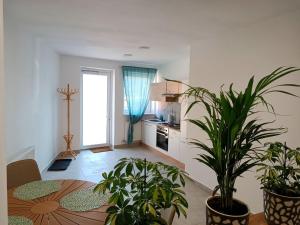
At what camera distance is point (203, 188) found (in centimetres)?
352

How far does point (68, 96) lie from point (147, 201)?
15.2 ft

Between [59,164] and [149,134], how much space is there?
248 centimetres

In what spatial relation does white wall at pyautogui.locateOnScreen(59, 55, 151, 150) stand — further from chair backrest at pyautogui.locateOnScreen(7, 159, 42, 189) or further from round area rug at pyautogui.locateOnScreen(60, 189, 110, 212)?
round area rug at pyautogui.locateOnScreen(60, 189, 110, 212)

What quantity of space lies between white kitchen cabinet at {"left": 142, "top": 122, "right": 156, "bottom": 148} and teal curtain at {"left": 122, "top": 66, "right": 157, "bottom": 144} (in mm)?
351

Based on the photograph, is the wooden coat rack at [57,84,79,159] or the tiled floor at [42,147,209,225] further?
the wooden coat rack at [57,84,79,159]

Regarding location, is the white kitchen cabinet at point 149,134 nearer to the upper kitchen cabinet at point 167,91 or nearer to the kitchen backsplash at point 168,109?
the kitchen backsplash at point 168,109

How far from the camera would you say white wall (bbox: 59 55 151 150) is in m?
5.12

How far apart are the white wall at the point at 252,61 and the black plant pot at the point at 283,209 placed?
1343mm

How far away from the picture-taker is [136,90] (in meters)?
6.02

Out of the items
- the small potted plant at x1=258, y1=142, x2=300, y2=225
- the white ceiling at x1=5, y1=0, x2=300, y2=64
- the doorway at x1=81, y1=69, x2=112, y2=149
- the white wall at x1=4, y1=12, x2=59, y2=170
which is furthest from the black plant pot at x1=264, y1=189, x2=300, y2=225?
the doorway at x1=81, y1=69, x2=112, y2=149

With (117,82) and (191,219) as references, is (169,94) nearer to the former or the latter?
(117,82)

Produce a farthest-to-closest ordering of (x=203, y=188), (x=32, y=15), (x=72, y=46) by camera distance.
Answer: (x=72, y=46) → (x=203, y=188) → (x=32, y=15)

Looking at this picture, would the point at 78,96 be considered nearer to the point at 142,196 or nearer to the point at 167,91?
the point at 167,91

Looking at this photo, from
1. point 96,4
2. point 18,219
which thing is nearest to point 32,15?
point 96,4
